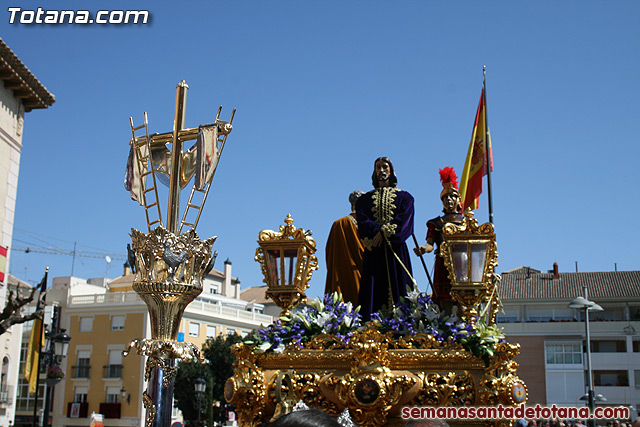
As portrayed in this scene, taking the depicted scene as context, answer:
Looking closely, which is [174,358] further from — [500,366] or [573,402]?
[573,402]

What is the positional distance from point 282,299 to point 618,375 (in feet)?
126

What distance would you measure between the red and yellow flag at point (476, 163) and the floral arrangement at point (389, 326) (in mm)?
7479

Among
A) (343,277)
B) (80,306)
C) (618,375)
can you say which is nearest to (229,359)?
(80,306)

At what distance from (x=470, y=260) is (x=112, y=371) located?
1570 inches

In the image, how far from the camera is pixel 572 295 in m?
44.5

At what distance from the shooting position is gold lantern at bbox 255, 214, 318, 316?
6.80 metres

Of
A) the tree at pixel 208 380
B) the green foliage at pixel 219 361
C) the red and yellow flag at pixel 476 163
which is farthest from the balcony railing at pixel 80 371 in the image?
the red and yellow flag at pixel 476 163

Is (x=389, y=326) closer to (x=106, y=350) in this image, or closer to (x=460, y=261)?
(x=460, y=261)

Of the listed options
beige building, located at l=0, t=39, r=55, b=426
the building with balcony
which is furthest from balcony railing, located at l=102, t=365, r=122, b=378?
the building with balcony

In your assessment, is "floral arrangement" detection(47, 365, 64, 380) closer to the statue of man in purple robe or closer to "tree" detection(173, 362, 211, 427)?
the statue of man in purple robe

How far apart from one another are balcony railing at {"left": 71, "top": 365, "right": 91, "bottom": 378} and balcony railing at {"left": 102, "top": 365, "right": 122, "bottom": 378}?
1.29m

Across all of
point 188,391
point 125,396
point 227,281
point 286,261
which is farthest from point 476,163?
point 227,281

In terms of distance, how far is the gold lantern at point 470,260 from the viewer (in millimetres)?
6023

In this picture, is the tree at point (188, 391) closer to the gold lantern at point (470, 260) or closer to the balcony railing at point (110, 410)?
the balcony railing at point (110, 410)
